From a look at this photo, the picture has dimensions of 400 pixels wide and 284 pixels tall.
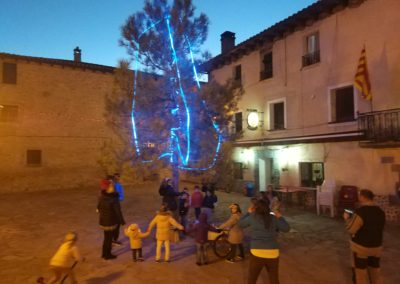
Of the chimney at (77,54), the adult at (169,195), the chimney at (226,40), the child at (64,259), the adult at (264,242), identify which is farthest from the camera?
the chimney at (77,54)

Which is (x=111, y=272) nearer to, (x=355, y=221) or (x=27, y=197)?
(x=355, y=221)

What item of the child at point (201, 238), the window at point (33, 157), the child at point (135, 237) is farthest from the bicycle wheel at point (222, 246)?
the window at point (33, 157)

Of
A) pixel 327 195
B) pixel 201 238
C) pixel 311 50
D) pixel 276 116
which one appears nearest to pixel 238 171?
pixel 276 116

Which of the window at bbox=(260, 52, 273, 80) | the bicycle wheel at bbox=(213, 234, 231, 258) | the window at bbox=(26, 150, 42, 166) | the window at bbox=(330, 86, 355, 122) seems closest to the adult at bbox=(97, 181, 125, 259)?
the bicycle wheel at bbox=(213, 234, 231, 258)

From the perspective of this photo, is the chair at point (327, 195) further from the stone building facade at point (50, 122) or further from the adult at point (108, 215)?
the stone building facade at point (50, 122)

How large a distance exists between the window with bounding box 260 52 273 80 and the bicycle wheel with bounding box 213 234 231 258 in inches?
454

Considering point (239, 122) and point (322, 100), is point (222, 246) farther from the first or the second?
point (239, 122)

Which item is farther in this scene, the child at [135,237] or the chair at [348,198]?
the chair at [348,198]

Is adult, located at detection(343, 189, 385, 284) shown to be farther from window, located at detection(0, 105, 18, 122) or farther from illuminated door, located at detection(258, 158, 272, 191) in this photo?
window, located at detection(0, 105, 18, 122)

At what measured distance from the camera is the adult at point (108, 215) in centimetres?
723

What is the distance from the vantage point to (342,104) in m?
13.5

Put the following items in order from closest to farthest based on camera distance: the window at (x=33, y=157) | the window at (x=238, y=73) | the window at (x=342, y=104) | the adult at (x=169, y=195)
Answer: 1. the adult at (x=169, y=195)
2. the window at (x=342, y=104)
3. the window at (x=238, y=73)
4. the window at (x=33, y=157)

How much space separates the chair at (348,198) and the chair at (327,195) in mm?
323

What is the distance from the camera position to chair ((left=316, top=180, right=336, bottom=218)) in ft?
40.7
